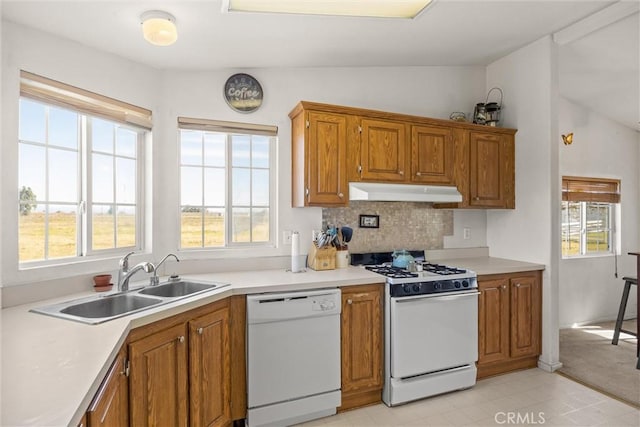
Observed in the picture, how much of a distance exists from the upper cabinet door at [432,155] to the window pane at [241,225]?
4.75ft

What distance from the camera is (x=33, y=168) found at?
1.98 metres

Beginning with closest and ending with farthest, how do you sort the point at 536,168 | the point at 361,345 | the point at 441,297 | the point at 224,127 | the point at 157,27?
the point at 157,27
the point at 361,345
the point at 441,297
the point at 224,127
the point at 536,168

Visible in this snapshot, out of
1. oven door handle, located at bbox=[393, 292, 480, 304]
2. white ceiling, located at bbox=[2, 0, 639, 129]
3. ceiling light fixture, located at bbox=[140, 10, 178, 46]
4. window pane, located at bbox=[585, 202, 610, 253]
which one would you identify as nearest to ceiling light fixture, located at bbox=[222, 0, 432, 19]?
white ceiling, located at bbox=[2, 0, 639, 129]

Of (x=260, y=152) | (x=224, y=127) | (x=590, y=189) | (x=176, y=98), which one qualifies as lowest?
(x=590, y=189)

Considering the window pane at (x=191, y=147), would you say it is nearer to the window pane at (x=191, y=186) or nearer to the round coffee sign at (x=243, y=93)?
the window pane at (x=191, y=186)

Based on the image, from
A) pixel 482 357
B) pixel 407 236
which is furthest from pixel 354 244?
pixel 482 357

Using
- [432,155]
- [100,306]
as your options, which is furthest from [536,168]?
[100,306]

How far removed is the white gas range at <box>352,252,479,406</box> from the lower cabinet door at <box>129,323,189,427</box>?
4.54ft

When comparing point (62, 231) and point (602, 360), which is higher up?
point (62, 231)

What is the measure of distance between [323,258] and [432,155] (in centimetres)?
132

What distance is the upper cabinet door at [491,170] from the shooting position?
3.23 meters

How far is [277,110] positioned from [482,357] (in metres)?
2.64

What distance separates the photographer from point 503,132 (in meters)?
3.32

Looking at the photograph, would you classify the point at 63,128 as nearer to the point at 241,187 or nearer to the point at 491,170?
the point at 241,187
